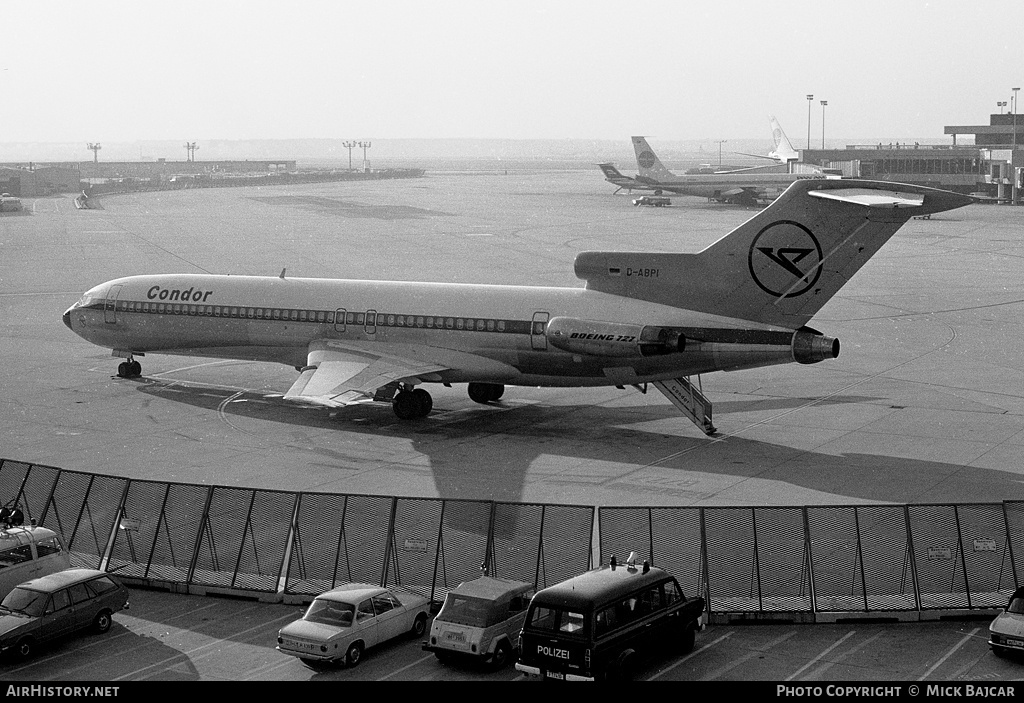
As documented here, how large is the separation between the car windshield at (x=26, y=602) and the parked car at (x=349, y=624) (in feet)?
12.7

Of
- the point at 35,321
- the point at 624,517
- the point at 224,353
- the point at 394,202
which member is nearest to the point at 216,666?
the point at 624,517

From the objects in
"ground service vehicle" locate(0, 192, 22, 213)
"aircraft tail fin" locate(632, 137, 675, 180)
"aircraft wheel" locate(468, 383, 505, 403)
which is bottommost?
"aircraft wheel" locate(468, 383, 505, 403)

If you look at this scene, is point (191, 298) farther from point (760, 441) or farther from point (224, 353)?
point (760, 441)

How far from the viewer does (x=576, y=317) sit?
1391 inches

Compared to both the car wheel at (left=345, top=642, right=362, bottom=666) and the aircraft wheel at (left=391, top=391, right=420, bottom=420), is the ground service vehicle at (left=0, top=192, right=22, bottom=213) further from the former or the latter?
the car wheel at (left=345, top=642, right=362, bottom=666)

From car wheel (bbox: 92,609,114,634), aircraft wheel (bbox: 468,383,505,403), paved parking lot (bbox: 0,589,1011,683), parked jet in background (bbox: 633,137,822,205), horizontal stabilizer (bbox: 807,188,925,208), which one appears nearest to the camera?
paved parking lot (bbox: 0,589,1011,683)

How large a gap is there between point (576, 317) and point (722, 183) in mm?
111689

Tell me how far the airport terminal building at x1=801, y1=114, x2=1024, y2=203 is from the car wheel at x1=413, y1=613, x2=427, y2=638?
382 feet

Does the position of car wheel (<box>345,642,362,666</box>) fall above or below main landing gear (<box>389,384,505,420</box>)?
below

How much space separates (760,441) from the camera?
113 ft

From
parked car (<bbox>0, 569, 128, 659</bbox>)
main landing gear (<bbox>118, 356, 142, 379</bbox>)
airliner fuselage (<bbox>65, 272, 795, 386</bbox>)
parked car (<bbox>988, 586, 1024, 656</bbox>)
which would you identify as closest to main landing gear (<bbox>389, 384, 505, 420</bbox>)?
airliner fuselage (<bbox>65, 272, 795, 386</bbox>)

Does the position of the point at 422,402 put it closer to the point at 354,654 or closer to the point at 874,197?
the point at 874,197

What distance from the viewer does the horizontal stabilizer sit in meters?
30.5
